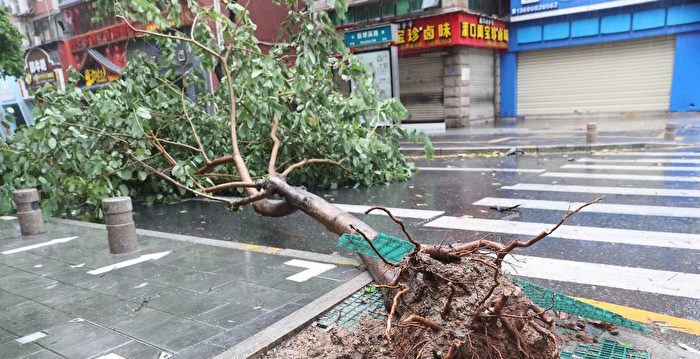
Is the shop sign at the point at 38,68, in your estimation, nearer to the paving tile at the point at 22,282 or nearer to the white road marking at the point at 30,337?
the paving tile at the point at 22,282

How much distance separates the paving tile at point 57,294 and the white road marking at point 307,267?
1787 millimetres

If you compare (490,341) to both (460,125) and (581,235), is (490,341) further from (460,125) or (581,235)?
(460,125)

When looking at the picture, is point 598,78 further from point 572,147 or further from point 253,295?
point 253,295

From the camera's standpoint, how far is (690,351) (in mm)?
3037

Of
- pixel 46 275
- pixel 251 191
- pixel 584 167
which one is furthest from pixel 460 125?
pixel 46 275

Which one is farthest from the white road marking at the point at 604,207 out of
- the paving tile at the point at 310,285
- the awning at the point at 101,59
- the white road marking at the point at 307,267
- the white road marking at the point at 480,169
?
the awning at the point at 101,59

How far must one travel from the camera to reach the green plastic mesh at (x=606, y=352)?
2920 mm

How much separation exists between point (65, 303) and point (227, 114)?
563 centimetres

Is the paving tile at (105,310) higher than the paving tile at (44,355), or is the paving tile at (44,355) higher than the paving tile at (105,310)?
the paving tile at (44,355)

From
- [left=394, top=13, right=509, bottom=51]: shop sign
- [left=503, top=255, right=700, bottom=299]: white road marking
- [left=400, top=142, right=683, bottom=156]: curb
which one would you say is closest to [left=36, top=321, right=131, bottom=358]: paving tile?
[left=503, top=255, right=700, bottom=299]: white road marking

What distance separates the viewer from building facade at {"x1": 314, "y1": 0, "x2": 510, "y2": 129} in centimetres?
1869

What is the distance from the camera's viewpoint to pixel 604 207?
680 cm

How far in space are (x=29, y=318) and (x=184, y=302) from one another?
1.19 meters

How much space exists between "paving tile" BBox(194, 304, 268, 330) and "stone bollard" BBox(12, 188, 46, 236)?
4339 mm
